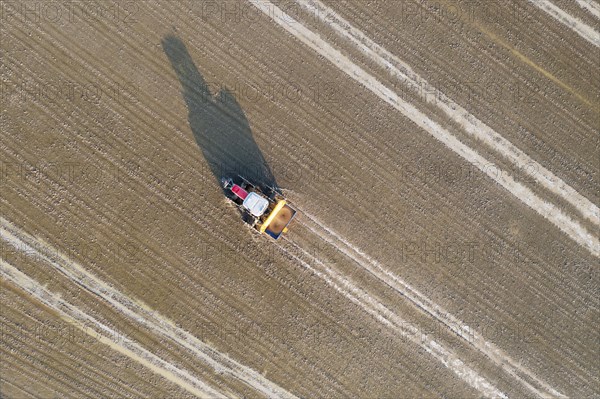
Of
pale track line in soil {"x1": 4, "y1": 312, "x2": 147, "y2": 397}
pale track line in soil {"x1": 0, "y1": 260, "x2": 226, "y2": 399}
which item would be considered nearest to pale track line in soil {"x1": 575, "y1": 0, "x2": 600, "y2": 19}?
pale track line in soil {"x1": 0, "y1": 260, "x2": 226, "y2": 399}

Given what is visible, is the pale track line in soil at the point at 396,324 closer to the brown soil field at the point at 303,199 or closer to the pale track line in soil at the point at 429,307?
the brown soil field at the point at 303,199

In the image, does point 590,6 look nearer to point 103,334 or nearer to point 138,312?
point 138,312

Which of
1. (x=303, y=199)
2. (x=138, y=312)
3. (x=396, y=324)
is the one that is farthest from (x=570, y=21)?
(x=138, y=312)

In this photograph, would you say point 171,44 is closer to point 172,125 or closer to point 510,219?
point 172,125

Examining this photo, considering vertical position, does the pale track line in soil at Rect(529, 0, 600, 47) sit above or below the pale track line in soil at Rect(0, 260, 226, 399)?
above

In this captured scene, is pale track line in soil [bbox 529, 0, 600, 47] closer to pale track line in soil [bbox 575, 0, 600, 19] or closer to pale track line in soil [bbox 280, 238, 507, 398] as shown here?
pale track line in soil [bbox 575, 0, 600, 19]

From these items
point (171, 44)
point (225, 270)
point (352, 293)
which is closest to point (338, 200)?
point (352, 293)

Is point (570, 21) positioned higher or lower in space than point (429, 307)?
higher
